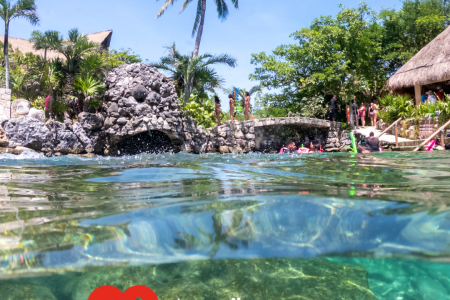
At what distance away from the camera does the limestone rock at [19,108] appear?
1408cm

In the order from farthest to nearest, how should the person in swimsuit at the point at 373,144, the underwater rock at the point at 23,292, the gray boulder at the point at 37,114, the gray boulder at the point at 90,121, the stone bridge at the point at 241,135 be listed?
1. the stone bridge at the point at 241,135
2. the gray boulder at the point at 90,121
3. the gray boulder at the point at 37,114
4. the person in swimsuit at the point at 373,144
5. the underwater rock at the point at 23,292

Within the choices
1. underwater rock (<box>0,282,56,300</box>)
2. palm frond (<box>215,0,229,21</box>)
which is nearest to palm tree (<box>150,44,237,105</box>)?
palm frond (<box>215,0,229,21</box>)

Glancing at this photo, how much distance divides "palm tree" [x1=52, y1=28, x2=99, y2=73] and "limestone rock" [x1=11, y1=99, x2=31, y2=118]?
12.1 ft

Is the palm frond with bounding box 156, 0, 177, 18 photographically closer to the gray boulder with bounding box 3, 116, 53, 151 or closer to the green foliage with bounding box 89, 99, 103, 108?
the green foliage with bounding box 89, 99, 103, 108

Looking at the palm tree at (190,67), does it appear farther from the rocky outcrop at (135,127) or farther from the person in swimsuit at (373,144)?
the person in swimsuit at (373,144)

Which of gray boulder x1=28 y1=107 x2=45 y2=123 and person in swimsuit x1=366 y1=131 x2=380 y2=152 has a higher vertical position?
gray boulder x1=28 y1=107 x2=45 y2=123

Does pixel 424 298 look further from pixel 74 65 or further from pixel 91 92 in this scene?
pixel 74 65

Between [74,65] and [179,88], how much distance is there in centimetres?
604

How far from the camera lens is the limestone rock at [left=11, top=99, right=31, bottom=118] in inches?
554

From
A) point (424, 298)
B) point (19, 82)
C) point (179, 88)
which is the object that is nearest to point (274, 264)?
point (424, 298)

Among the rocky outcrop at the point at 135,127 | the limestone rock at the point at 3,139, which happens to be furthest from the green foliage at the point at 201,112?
the limestone rock at the point at 3,139

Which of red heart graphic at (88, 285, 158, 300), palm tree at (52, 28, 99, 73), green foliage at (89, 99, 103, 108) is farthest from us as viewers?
palm tree at (52, 28, 99, 73)

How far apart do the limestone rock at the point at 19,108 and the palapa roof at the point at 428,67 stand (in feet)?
66.2

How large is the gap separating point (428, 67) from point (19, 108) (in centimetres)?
2106
